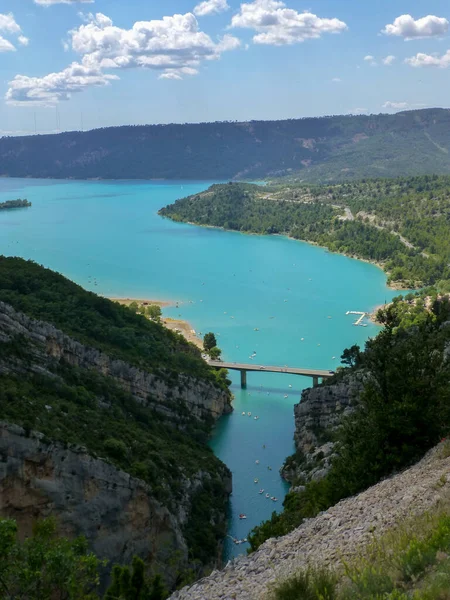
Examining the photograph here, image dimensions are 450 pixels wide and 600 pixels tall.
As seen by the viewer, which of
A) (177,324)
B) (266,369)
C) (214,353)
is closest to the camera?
(266,369)

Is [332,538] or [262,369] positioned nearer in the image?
[332,538]

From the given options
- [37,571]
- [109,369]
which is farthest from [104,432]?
[37,571]

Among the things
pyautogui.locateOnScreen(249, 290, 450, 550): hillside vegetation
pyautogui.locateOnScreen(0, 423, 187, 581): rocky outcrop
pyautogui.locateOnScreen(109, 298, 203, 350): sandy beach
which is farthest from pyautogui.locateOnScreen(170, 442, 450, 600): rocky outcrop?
pyautogui.locateOnScreen(109, 298, 203, 350): sandy beach

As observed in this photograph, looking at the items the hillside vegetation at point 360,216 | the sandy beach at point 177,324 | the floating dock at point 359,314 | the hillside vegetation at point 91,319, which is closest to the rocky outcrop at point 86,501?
the hillside vegetation at point 91,319

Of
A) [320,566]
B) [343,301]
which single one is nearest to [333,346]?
[343,301]

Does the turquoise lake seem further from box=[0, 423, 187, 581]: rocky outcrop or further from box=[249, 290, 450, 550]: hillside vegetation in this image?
box=[249, 290, 450, 550]: hillside vegetation

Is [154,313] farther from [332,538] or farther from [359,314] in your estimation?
[332,538]
